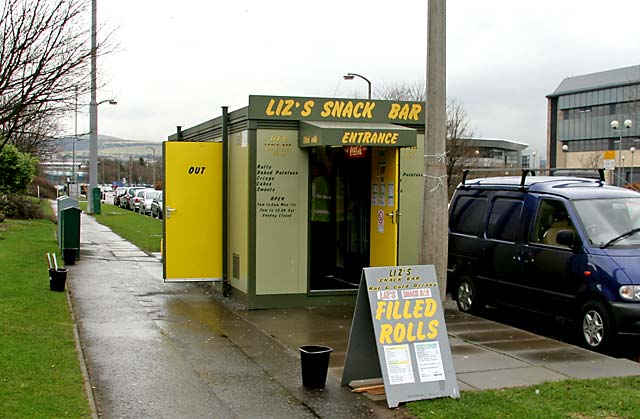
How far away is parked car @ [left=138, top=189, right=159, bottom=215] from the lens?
43188mm

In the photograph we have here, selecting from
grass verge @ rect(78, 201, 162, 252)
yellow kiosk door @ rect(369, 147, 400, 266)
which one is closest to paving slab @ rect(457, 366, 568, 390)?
yellow kiosk door @ rect(369, 147, 400, 266)

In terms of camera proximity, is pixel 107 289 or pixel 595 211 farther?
pixel 107 289

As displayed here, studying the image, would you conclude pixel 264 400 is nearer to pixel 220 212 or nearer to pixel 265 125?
pixel 265 125

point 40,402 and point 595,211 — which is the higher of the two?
point 595,211

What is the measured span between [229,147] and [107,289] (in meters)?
3.45

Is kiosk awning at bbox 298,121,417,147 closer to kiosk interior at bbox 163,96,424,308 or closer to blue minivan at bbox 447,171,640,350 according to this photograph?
kiosk interior at bbox 163,96,424,308

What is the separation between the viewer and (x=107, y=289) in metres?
13.4

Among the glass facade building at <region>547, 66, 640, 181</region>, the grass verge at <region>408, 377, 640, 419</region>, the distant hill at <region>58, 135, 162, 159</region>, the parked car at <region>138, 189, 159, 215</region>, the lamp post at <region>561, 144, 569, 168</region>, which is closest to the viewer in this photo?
the grass verge at <region>408, 377, 640, 419</region>

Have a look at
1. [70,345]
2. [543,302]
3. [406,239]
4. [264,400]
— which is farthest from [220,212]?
[264,400]

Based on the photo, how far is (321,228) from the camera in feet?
43.9

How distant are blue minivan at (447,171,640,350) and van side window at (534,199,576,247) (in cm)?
1

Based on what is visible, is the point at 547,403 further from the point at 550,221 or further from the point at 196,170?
the point at 196,170

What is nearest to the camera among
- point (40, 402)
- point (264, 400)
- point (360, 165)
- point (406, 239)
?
point (40, 402)

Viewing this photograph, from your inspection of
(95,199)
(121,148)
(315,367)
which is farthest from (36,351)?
(121,148)
